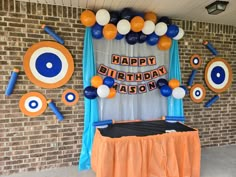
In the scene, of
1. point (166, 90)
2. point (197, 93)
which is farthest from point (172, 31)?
point (197, 93)

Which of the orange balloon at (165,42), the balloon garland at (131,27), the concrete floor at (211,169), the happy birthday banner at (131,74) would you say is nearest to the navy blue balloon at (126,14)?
the balloon garland at (131,27)

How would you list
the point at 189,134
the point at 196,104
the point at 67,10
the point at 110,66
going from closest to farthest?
the point at 189,134, the point at 67,10, the point at 110,66, the point at 196,104

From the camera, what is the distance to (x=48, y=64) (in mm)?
2791

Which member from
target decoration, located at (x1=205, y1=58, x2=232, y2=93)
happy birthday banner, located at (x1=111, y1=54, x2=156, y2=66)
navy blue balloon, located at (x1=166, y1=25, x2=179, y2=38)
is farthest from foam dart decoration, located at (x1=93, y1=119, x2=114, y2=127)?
target decoration, located at (x1=205, y1=58, x2=232, y2=93)

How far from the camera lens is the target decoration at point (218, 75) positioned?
3.69 m

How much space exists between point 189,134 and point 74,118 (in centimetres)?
171

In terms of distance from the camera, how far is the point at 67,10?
9.49 ft

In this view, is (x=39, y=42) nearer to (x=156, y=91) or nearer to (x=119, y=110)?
(x=119, y=110)

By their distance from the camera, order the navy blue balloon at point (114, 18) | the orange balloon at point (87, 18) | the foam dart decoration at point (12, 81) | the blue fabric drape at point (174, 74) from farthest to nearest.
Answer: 1. the blue fabric drape at point (174, 74)
2. the navy blue balloon at point (114, 18)
3. the orange balloon at point (87, 18)
4. the foam dart decoration at point (12, 81)

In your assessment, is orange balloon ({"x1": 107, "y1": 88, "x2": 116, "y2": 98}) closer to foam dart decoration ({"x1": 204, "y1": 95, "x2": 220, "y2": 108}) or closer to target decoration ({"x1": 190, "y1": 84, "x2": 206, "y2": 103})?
target decoration ({"x1": 190, "y1": 84, "x2": 206, "y2": 103})

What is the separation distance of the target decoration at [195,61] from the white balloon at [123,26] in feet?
4.85

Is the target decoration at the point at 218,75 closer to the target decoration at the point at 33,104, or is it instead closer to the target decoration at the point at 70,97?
the target decoration at the point at 70,97

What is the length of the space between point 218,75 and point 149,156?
2.29 metres

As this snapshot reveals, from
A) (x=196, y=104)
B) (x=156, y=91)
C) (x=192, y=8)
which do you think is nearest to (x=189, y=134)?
(x=156, y=91)
